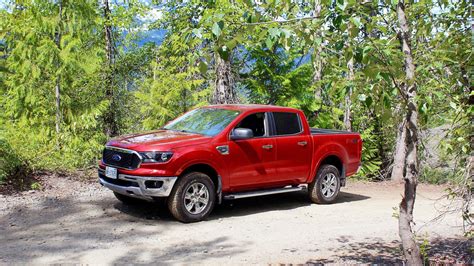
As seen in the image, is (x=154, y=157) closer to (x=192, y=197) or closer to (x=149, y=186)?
(x=149, y=186)

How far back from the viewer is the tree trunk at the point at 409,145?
5105 millimetres

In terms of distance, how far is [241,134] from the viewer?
9.15m

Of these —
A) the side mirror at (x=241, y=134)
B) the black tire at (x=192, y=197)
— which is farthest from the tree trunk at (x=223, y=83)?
the black tire at (x=192, y=197)

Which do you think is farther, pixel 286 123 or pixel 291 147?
pixel 286 123

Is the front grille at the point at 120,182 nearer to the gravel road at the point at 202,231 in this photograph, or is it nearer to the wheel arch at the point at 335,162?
the gravel road at the point at 202,231

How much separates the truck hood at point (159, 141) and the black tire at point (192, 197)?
1.82ft

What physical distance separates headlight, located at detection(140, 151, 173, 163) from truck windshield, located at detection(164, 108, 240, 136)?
110 cm

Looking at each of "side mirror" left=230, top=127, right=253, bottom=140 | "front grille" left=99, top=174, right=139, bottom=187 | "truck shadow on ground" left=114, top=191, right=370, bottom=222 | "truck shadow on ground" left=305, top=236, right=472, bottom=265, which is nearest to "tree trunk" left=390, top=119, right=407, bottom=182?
"truck shadow on ground" left=114, top=191, right=370, bottom=222

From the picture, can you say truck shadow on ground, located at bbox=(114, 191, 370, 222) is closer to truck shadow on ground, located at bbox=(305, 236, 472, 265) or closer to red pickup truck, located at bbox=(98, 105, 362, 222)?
red pickup truck, located at bbox=(98, 105, 362, 222)

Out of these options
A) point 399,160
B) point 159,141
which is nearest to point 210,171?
point 159,141

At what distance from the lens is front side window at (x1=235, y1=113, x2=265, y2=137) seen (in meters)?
9.70

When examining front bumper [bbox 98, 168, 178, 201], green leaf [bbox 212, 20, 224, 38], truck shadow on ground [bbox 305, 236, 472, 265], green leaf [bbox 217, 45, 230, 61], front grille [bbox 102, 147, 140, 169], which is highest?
green leaf [bbox 212, 20, 224, 38]

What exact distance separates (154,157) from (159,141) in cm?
45

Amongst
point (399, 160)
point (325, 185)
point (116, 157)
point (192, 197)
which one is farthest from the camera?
point (399, 160)
